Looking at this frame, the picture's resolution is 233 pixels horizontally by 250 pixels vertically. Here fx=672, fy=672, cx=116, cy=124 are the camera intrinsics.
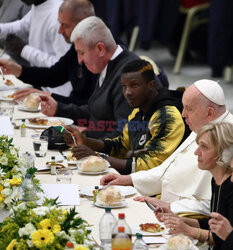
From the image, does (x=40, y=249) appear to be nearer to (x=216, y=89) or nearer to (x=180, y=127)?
(x=216, y=89)

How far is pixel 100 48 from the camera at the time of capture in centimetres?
478

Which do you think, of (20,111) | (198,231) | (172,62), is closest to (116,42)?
(20,111)

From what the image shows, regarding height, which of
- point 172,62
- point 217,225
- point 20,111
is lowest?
point 172,62

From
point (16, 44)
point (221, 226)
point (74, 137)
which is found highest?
point (221, 226)

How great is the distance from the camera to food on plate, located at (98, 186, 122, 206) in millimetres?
Result: 3146

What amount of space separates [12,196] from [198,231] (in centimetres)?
81

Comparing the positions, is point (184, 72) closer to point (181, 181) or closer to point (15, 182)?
point (181, 181)

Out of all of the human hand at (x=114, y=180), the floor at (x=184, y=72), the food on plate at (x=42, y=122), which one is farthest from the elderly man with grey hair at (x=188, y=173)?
the floor at (x=184, y=72)

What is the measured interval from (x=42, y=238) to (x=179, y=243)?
58cm

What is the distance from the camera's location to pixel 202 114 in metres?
3.46

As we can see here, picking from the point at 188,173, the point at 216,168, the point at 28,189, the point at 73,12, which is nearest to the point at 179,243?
the point at 216,168

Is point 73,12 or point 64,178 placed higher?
point 73,12

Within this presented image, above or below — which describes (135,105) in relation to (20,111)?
above

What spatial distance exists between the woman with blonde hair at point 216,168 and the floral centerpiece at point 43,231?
591 millimetres
